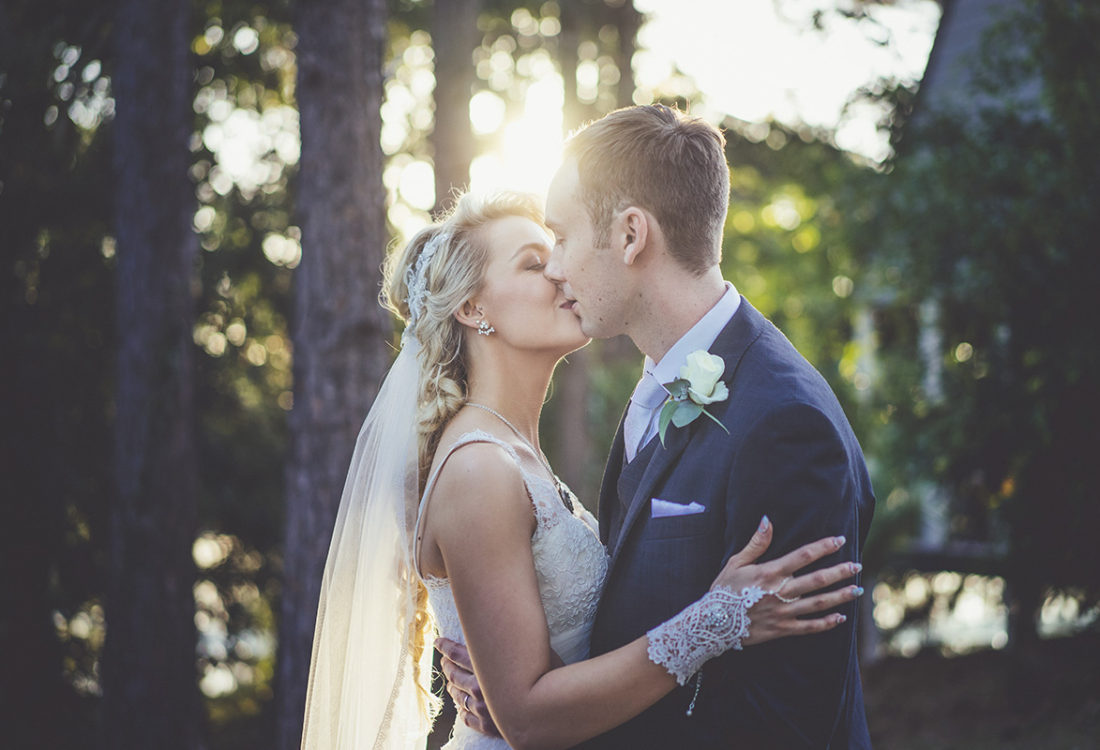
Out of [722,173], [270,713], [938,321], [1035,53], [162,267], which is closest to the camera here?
[722,173]

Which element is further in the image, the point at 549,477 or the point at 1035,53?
the point at 1035,53

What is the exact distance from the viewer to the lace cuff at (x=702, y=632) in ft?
7.89

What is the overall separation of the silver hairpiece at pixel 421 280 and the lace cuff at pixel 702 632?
1.61 m

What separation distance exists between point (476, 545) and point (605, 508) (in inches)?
27.9

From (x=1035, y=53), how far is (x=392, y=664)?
638 cm

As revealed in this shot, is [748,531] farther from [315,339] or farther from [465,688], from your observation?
[315,339]

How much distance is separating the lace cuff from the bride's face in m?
1.15

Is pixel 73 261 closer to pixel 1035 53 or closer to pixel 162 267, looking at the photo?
pixel 162 267

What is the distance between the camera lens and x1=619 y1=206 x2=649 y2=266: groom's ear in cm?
289

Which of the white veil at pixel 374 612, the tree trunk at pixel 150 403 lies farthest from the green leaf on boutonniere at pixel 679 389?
the tree trunk at pixel 150 403

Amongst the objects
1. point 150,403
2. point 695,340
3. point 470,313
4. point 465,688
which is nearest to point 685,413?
point 695,340

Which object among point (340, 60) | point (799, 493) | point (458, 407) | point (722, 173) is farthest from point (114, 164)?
point (799, 493)

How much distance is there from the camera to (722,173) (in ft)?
9.69

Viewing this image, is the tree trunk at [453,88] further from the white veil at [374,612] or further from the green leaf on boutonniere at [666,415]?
the green leaf on boutonniere at [666,415]
